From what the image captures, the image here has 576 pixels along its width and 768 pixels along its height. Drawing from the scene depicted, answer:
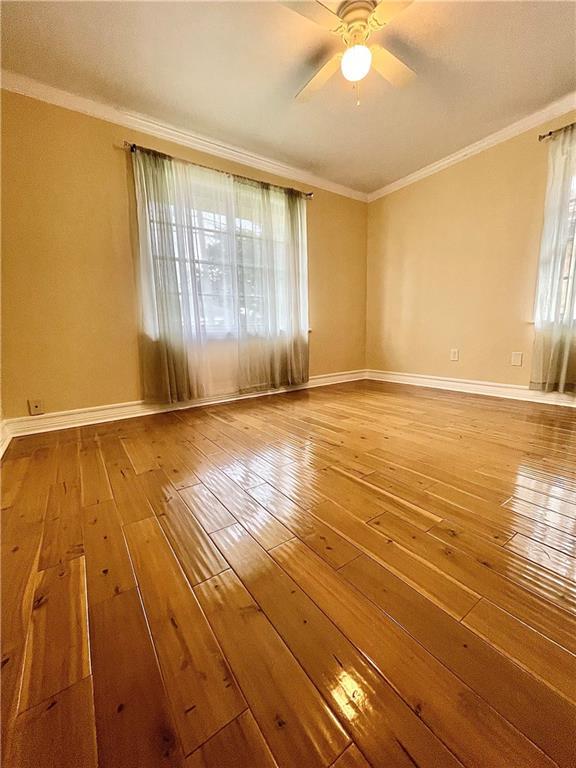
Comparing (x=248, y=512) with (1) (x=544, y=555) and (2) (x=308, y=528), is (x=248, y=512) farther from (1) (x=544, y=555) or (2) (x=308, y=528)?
(1) (x=544, y=555)

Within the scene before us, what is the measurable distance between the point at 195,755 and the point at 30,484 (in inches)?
57.4

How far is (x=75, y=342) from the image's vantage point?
7.52 feet

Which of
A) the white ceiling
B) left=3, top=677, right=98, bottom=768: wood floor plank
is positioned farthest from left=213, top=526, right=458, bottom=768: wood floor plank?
the white ceiling

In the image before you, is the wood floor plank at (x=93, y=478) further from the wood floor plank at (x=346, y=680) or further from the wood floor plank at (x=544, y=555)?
the wood floor plank at (x=544, y=555)

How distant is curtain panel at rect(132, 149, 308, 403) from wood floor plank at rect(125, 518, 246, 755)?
1919 millimetres

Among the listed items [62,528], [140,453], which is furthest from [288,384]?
[62,528]

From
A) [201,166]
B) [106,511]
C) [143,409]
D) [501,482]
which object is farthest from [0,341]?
[501,482]

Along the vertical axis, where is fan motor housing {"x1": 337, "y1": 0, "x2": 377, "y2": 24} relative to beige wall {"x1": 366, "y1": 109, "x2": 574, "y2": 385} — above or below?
above

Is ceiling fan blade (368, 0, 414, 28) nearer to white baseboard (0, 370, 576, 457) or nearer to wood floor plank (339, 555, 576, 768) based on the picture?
wood floor plank (339, 555, 576, 768)

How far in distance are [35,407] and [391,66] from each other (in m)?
3.26

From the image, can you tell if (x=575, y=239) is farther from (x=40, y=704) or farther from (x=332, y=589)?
(x=40, y=704)

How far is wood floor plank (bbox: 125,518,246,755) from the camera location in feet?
1.74

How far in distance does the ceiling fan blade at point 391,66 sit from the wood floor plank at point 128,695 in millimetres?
2819

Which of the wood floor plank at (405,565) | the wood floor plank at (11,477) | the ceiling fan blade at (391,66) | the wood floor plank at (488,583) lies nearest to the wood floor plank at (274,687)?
the wood floor plank at (405,565)
